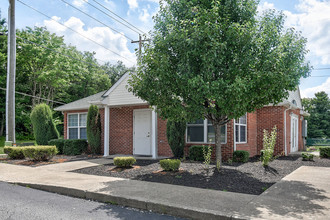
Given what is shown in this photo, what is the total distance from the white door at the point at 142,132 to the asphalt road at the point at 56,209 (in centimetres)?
695

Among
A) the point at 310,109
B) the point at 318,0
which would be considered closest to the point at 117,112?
the point at 318,0

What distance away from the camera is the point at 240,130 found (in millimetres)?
11625

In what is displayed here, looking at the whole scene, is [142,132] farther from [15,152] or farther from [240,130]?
[15,152]

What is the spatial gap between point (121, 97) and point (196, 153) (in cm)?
465

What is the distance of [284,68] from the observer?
631 cm

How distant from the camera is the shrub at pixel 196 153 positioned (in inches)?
406

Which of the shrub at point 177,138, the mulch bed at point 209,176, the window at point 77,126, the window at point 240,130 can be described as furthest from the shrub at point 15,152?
the window at point 240,130

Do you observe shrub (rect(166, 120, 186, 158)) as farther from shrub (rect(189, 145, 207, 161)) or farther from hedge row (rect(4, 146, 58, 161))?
hedge row (rect(4, 146, 58, 161))

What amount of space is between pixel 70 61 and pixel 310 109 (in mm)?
28857

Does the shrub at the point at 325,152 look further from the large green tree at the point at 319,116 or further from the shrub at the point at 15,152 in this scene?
the large green tree at the point at 319,116

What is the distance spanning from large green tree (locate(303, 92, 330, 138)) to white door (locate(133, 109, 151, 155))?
23459 mm

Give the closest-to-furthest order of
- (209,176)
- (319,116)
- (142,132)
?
(209,176)
(142,132)
(319,116)

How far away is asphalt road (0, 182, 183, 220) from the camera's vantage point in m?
4.29

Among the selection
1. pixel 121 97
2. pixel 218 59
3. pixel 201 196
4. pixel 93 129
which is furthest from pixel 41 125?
pixel 201 196
